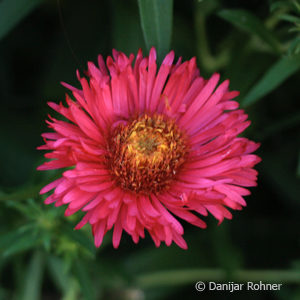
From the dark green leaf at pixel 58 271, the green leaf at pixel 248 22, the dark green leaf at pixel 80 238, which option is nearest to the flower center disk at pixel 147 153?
the dark green leaf at pixel 80 238

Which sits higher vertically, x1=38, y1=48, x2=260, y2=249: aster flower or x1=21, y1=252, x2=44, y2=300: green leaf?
x1=38, y1=48, x2=260, y2=249: aster flower

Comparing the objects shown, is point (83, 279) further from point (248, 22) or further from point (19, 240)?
point (248, 22)

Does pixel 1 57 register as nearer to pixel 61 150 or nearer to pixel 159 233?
pixel 61 150

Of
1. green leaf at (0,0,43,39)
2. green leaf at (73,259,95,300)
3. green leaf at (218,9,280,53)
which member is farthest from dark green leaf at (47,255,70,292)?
green leaf at (218,9,280,53)

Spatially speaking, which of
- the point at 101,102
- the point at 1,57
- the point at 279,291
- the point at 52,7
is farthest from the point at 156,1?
the point at 279,291

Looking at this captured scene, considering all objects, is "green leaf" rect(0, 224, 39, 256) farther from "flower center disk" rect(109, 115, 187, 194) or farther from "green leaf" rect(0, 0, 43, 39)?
"green leaf" rect(0, 0, 43, 39)
